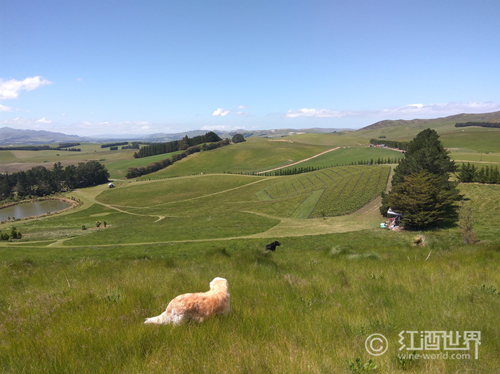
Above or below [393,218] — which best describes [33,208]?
below

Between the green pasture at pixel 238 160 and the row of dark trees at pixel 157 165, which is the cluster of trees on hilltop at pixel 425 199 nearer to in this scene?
the green pasture at pixel 238 160

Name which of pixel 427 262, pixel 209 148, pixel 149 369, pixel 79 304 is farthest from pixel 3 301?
pixel 209 148

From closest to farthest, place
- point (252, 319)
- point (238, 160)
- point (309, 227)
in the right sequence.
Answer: point (252, 319), point (309, 227), point (238, 160)

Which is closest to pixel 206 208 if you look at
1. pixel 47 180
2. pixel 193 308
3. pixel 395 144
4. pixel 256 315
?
pixel 256 315

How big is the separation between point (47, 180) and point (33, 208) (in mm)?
31337

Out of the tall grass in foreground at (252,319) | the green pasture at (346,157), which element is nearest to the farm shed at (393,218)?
the tall grass in foreground at (252,319)

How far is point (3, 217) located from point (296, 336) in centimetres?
11236

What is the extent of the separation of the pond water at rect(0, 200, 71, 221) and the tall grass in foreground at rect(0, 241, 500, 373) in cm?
10134

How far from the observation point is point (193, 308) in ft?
15.2

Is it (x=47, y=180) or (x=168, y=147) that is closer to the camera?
(x=47, y=180)

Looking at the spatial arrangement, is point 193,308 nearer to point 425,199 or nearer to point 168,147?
point 425,199

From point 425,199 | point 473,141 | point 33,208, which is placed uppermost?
point 473,141

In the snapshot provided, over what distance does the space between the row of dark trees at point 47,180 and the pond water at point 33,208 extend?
616 inches

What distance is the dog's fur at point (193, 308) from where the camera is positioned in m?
4.52
